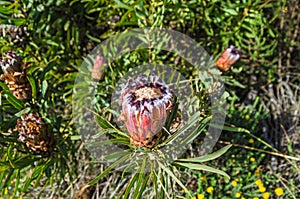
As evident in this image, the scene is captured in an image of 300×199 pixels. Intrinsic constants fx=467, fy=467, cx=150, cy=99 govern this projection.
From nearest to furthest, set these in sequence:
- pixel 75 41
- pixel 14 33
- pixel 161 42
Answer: pixel 14 33 → pixel 161 42 → pixel 75 41

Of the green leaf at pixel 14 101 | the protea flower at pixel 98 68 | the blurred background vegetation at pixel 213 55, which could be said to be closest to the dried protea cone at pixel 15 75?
the green leaf at pixel 14 101

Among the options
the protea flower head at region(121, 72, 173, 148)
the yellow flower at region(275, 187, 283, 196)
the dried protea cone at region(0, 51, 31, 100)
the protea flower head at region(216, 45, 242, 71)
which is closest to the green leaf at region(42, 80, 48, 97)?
the dried protea cone at region(0, 51, 31, 100)

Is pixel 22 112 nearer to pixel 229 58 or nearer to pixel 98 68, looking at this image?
pixel 98 68

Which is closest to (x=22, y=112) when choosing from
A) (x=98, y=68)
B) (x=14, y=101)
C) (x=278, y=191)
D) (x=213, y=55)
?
(x=14, y=101)

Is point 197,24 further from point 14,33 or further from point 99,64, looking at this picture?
point 14,33

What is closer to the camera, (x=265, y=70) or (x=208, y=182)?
(x=208, y=182)

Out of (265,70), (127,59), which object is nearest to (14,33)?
(127,59)
